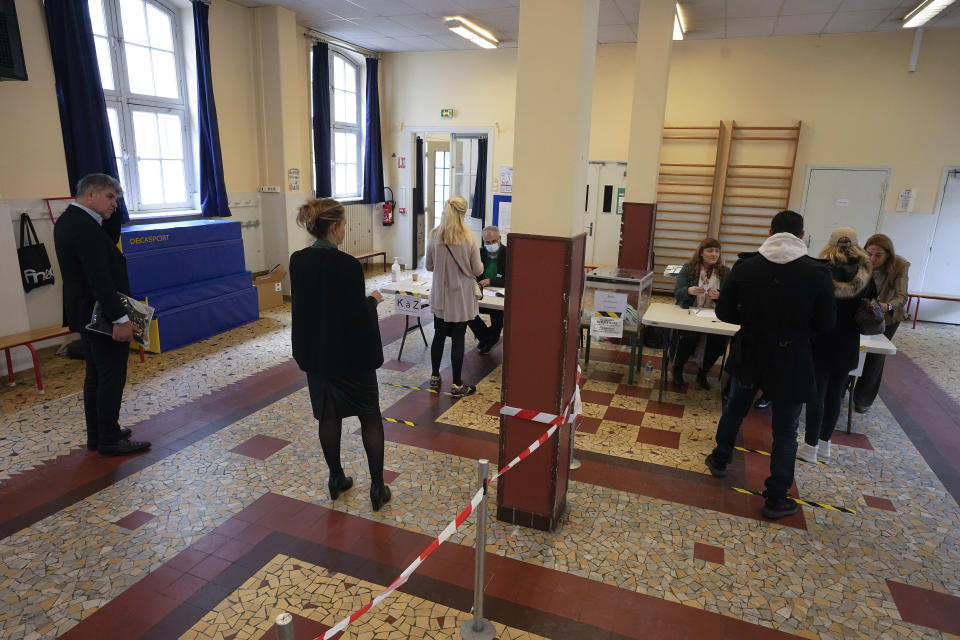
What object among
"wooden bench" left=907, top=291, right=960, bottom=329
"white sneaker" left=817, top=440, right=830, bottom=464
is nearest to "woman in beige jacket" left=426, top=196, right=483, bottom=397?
"white sneaker" left=817, top=440, right=830, bottom=464

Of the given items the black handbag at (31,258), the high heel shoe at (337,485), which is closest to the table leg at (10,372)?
the black handbag at (31,258)

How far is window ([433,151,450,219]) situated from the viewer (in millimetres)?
10141

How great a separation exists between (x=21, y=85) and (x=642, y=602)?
604 cm

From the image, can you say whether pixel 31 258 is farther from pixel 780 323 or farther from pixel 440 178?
pixel 440 178

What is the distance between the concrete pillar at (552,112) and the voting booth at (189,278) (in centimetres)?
424

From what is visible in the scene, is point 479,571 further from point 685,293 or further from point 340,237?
point 685,293

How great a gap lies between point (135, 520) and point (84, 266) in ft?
4.63

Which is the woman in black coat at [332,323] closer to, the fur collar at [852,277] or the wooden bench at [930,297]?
the fur collar at [852,277]

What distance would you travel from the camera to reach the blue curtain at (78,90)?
5027 mm

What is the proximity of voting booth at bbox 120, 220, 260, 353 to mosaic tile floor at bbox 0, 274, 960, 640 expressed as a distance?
53.2 inches

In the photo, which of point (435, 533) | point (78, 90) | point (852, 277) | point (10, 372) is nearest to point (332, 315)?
point (435, 533)

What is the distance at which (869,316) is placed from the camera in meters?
3.26

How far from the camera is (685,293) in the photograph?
4871 mm

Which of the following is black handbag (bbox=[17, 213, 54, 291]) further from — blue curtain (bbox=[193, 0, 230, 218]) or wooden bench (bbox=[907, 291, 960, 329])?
wooden bench (bbox=[907, 291, 960, 329])
